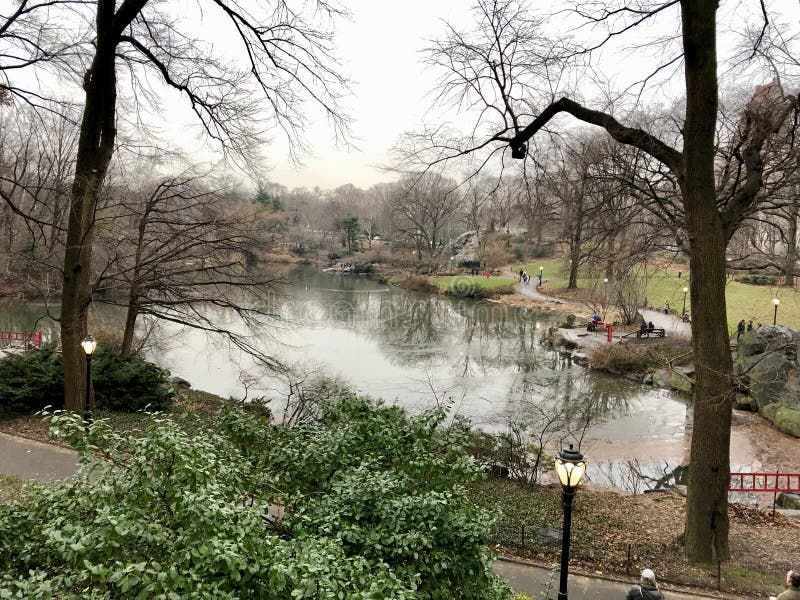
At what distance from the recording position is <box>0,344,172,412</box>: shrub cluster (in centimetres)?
1316

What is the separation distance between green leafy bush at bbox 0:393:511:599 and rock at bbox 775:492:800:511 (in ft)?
32.3

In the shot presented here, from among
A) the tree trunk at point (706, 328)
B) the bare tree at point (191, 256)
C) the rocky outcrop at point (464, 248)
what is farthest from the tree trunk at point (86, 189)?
the rocky outcrop at point (464, 248)

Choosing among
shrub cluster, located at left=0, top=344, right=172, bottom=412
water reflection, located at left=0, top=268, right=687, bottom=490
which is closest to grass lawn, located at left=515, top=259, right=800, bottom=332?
water reflection, located at left=0, top=268, right=687, bottom=490

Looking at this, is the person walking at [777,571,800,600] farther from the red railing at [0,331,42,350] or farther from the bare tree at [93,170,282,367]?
the red railing at [0,331,42,350]

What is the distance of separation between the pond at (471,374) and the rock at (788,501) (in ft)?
5.85

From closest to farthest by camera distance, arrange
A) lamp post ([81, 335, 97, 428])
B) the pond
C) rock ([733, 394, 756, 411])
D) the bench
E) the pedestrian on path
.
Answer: the pedestrian on path < lamp post ([81, 335, 97, 428]) < the pond < rock ([733, 394, 756, 411]) < the bench

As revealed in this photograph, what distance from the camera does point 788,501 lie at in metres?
11.4

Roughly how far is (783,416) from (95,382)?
1967 cm

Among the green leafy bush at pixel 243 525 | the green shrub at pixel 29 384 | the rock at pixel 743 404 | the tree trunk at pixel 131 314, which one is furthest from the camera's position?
the rock at pixel 743 404

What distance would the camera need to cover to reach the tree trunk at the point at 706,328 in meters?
7.45

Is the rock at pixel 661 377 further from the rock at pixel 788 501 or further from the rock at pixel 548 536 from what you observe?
the rock at pixel 548 536

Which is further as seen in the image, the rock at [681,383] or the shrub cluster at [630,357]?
the shrub cluster at [630,357]

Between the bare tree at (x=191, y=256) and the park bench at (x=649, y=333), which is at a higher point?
the bare tree at (x=191, y=256)

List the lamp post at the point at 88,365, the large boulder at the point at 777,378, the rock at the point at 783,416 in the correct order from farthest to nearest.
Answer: the large boulder at the point at 777,378 < the rock at the point at 783,416 < the lamp post at the point at 88,365
